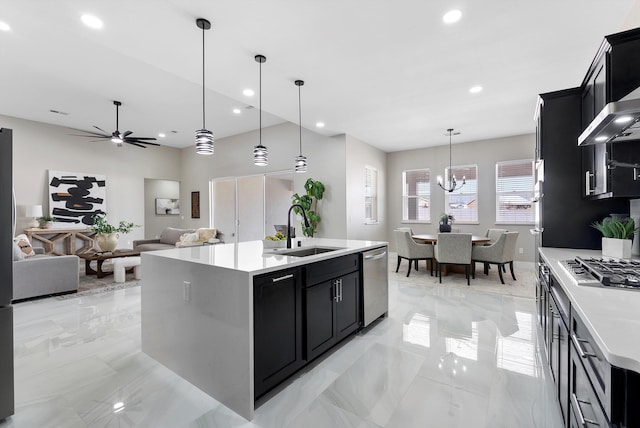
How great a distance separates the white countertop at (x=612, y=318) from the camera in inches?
31.3

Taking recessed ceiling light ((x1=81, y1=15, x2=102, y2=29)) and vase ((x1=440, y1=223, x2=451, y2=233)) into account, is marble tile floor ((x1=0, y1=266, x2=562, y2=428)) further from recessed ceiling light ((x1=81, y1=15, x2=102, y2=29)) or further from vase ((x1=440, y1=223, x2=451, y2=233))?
recessed ceiling light ((x1=81, y1=15, x2=102, y2=29))

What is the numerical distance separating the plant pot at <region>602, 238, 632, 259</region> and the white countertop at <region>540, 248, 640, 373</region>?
0.91 metres

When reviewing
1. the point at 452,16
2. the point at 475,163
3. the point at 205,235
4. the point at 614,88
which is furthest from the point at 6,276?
the point at 475,163

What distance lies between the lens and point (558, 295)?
1.73 metres

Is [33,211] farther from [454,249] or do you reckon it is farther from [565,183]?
[565,183]

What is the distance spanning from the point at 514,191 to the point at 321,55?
5.56 metres

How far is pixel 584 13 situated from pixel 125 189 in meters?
9.24

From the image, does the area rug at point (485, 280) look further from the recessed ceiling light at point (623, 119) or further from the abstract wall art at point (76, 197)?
the abstract wall art at point (76, 197)

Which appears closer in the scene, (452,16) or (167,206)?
(452,16)

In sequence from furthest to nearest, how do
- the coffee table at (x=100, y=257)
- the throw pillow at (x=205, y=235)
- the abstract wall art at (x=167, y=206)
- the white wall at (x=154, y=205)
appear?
the abstract wall art at (x=167, y=206) < the white wall at (x=154, y=205) < the throw pillow at (x=205, y=235) < the coffee table at (x=100, y=257)

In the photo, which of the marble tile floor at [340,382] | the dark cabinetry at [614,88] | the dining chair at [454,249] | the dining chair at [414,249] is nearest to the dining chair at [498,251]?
the dining chair at [454,249]

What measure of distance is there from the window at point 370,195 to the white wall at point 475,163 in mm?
683

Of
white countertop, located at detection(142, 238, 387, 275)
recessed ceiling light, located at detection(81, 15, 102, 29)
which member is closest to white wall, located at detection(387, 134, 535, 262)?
white countertop, located at detection(142, 238, 387, 275)

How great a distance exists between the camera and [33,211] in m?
6.03
